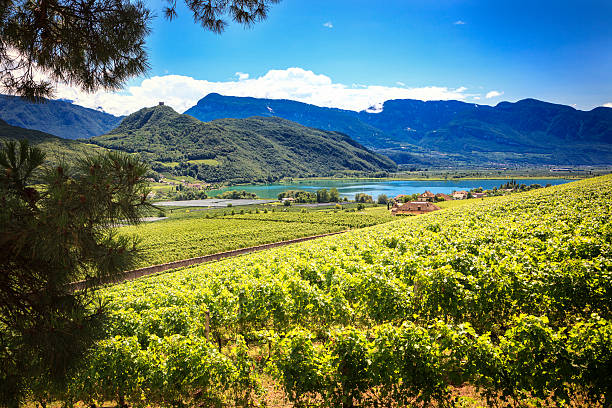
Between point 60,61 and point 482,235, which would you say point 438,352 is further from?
point 482,235

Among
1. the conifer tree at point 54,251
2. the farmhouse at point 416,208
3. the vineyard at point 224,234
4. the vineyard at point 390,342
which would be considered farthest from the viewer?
the farmhouse at point 416,208

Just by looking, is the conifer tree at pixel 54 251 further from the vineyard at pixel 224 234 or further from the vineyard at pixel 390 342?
the vineyard at pixel 224 234

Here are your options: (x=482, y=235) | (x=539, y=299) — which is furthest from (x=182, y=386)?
(x=482, y=235)

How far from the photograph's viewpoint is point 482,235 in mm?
12180

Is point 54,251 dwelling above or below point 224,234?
above

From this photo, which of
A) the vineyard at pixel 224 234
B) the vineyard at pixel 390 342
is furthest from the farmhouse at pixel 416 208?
the vineyard at pixel 390 342

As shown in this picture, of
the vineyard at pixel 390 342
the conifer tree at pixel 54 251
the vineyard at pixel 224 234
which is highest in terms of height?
the conifer tree at pixel 54 251

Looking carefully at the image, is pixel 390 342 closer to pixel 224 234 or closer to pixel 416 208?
pixel 224 234

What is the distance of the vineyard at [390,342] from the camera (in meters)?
4.89

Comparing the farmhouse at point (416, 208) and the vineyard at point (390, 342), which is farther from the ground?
the vineyard at point (390, 342)

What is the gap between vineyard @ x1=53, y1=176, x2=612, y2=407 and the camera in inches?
192

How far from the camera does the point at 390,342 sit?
5367 millimetres

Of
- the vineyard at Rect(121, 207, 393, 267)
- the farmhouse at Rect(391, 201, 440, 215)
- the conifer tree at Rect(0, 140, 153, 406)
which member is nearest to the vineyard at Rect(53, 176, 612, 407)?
the conifer tree at Rect(0, 140, 153, 406)

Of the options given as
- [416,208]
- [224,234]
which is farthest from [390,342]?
[416,208]
